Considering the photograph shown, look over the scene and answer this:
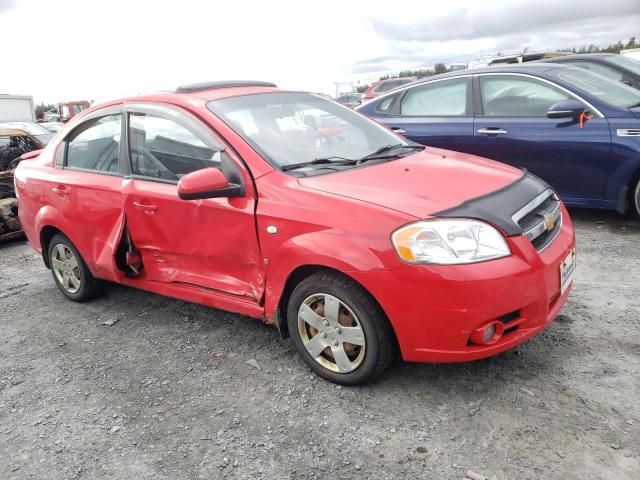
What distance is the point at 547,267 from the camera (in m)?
2.63

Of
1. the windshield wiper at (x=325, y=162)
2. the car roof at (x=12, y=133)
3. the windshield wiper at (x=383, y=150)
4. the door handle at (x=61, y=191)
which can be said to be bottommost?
the door handle at (x=61, y=191)

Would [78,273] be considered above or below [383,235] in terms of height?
below

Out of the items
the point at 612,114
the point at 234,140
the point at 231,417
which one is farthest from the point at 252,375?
the point at 612,114

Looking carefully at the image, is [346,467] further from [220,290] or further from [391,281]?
[220,290]

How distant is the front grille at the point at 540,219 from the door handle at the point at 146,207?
2.13 m

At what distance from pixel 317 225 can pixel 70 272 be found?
8.73ft

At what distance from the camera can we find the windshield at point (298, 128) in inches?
126

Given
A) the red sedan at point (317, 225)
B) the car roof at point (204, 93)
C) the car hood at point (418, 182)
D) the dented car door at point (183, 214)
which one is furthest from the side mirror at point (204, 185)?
the car roof at point (204, 93)

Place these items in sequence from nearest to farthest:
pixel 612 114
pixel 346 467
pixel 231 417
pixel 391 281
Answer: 1. pixel 346 467
2. pixel 391 281
3. pixel 231 417
4. pixel 612 114

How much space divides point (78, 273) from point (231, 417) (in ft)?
7.47

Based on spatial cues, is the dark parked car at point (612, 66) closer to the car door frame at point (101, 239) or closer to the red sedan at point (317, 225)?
the red sedan at point (317, 225)

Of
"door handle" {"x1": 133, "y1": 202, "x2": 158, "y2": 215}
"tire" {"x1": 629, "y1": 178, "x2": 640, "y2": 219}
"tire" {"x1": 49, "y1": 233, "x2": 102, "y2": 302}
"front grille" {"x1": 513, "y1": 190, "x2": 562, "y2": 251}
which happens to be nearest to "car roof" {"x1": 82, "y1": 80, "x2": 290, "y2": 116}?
"door handle" {"x1": 133, "y1": 202, "x2": 158, "y2": 215}

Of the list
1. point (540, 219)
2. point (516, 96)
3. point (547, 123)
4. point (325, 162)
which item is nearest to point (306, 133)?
point (325, 162)

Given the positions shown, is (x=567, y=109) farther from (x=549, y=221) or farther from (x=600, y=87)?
(x=549, y=221)
